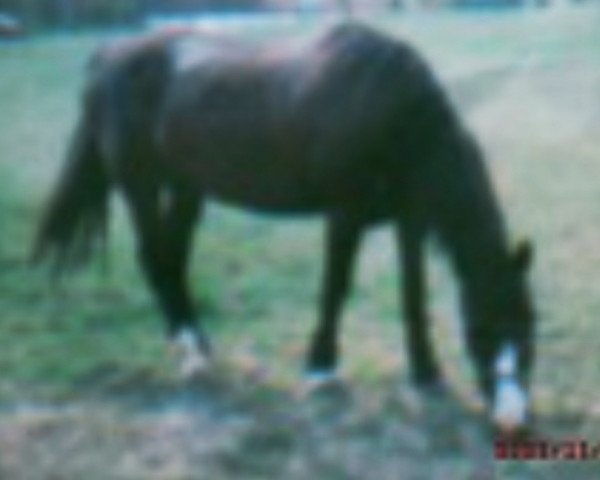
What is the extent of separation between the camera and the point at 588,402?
1.98 metres

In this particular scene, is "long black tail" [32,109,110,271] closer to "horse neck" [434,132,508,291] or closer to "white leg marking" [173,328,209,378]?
"white leg marking" [173,328,209,378]

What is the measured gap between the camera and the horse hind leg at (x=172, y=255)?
6.77 ft

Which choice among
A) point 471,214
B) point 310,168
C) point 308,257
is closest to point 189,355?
point 308,257

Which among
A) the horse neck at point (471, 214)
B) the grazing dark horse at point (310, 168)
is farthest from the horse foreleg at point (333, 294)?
the horse neck at point (471, 214)

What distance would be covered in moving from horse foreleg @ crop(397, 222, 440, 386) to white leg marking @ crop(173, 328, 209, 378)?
0.34m

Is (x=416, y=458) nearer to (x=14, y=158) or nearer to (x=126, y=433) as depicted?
(x=126, y=433)

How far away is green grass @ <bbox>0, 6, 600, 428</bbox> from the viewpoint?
198 centimetres

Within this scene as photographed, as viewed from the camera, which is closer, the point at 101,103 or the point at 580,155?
the point at 580,155

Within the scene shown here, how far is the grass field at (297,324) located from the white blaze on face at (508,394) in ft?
0.17

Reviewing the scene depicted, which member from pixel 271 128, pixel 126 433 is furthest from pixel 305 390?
pixel 271 128

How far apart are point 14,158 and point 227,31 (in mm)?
395

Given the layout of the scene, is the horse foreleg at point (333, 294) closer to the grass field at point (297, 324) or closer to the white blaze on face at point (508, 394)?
the grass field at point (297, 324)

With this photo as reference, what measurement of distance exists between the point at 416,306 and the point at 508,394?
0.19 m

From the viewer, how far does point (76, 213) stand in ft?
7.02
